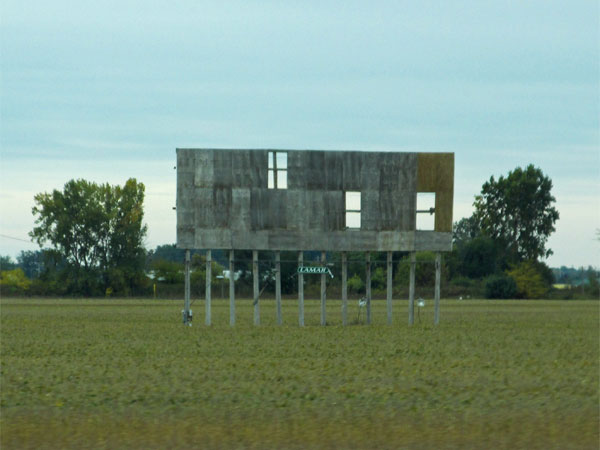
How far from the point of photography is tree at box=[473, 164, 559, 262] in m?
136

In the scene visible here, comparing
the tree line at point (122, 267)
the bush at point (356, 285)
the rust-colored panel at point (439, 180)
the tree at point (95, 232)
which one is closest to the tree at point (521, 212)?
the tree line at point (122, 267)

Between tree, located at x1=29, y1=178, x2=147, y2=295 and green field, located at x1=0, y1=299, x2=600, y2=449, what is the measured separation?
85937 millimetres

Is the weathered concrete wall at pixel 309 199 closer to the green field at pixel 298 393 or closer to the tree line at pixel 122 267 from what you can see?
the green field at pixel 298 393

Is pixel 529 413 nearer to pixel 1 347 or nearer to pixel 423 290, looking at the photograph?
pixel 1 347

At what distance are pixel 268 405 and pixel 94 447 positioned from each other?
4891 millimetres

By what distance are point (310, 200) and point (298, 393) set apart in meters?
28.1

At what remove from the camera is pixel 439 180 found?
1933 inches

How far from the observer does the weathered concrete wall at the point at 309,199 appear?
157 feet

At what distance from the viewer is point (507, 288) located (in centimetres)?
12475

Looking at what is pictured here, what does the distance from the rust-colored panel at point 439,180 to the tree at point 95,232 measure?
7820cm

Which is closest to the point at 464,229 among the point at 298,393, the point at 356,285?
the point at 356,285

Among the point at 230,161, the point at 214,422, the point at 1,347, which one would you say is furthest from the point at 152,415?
the point at 230,161

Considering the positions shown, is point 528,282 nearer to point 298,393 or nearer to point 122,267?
point 122,267

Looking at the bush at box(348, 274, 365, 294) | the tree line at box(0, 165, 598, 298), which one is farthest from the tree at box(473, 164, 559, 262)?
the bush at box(348, 274, 365, 294)
